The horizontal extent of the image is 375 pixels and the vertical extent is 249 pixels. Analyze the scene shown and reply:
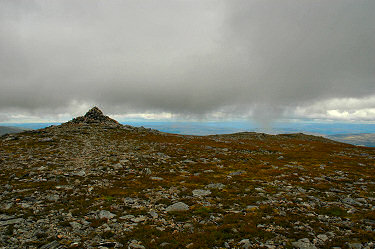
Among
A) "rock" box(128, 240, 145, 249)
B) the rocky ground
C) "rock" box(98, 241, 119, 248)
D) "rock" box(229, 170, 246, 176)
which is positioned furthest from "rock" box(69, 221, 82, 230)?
"rock" box(229, 170, 246, 176)

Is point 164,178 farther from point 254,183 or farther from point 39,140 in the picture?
point 39,140

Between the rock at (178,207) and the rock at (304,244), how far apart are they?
6.72 m

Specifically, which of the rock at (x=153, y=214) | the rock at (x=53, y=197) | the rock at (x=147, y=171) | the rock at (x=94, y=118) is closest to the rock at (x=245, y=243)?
the rock at (x=153, y=214)

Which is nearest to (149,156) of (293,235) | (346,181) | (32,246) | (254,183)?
(254,183)

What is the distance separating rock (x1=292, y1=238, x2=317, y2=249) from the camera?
853cm

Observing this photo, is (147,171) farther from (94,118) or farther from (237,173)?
(94,118)

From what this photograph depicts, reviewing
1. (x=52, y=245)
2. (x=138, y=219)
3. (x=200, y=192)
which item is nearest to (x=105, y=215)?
(x=138, y=219)

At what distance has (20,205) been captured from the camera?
40.5 ft

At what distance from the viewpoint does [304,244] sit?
28.6 feet

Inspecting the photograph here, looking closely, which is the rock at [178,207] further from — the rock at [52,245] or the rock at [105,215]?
the rock at [52,245]

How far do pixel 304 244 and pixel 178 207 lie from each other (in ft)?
25.3

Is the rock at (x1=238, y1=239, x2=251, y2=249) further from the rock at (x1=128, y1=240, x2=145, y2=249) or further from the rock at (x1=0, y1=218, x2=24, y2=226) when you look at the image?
Answer: the rock at (x1=0, y1=218, x2=24, y2=226)

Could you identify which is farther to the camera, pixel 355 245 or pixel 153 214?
pixel 153 214

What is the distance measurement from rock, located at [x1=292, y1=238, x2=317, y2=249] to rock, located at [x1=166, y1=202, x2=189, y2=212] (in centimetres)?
672
